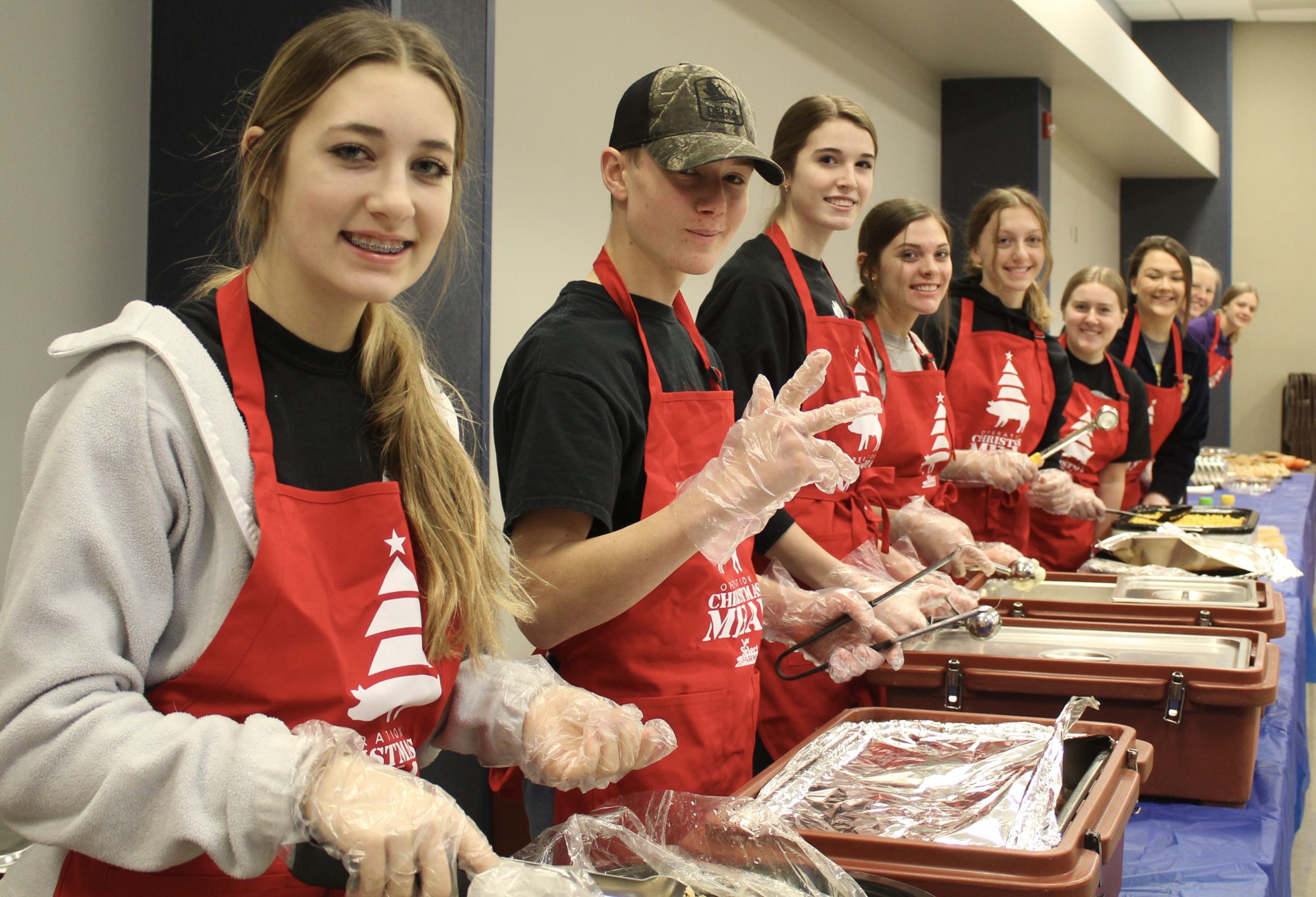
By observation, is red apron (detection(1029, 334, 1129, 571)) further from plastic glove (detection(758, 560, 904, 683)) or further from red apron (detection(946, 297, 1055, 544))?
plastic glove (detection(758, 560, 904, 683))

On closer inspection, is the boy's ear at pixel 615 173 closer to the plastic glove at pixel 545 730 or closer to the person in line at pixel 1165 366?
the plastic glove at pixel 545 730

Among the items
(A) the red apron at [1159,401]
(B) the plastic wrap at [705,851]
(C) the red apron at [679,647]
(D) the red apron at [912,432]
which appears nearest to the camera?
(B) the plastic wrap at [705,851]

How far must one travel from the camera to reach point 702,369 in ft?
4.74

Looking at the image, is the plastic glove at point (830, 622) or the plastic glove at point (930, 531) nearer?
the plastic glove at point (830, 622)

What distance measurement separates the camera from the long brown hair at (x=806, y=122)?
6.53 ft

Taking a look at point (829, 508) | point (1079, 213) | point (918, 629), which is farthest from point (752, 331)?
point (1079, 213)

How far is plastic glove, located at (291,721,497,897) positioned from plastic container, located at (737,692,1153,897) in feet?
1.10

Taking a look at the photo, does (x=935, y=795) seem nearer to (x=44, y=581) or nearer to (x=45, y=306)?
(x=44, y=581)

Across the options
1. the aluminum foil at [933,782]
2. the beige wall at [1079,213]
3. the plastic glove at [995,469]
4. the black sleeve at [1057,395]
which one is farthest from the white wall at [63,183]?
the beige wall at [1079,213]

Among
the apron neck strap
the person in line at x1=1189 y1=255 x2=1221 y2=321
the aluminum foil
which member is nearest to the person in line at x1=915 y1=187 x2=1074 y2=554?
the apron neck strap

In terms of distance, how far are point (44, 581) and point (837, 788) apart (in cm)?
74

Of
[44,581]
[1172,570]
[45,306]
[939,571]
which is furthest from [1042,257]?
[44,581]

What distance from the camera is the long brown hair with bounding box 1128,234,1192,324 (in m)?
3.64

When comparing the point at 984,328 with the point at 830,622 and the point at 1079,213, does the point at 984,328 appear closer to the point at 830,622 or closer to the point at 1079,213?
the point at 830,622
